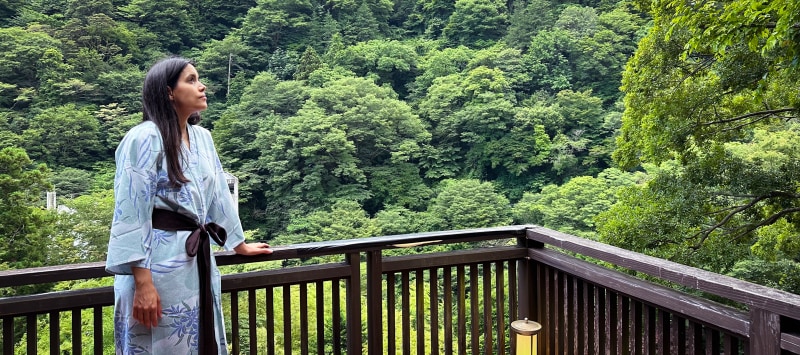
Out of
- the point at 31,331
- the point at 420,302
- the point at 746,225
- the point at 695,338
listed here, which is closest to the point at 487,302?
the point at 420,302

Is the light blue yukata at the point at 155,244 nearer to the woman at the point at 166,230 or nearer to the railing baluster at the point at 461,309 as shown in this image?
the woman at the point at 166,230

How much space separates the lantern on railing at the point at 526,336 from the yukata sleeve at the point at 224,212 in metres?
1.04

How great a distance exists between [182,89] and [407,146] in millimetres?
19222

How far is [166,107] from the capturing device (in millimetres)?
1319

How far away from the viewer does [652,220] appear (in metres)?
6.39

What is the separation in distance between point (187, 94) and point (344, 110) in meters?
19.5

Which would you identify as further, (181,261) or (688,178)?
(688,178)

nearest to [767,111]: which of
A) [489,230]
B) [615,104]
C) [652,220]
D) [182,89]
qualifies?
[652,220]

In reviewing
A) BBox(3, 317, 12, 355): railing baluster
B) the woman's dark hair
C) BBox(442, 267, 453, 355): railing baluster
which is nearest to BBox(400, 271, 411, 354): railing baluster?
BBox(442, 267, 453, 355): railing baluster

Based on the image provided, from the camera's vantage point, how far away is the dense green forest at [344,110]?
1627cm

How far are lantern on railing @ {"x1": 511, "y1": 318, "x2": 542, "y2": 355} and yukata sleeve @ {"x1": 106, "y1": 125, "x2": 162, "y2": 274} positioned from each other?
127cm

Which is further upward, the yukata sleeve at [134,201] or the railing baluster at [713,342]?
the yukata sleeve at [134,201]

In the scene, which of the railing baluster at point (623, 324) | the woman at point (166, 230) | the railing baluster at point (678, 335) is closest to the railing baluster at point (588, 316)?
the railing baluster at point (623, 324)

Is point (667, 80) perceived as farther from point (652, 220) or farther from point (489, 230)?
point (489, 230)
